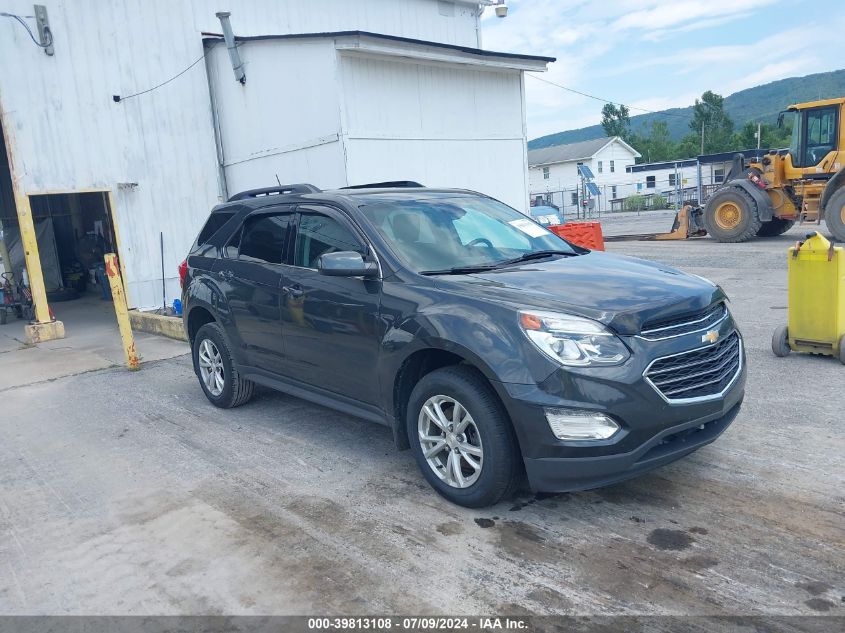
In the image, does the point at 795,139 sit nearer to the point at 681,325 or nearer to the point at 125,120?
the point at 125,120

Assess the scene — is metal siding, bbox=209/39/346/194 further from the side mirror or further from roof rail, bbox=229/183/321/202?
the side mirror

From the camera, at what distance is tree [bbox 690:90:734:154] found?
71.2 m

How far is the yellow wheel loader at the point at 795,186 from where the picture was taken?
15.4m

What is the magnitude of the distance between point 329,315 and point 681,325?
227cm

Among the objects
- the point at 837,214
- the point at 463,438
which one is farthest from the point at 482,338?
the point at 837,214

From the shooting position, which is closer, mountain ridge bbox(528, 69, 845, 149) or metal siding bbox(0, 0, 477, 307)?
→ metal siding bbox(0, 0, 477, 307)

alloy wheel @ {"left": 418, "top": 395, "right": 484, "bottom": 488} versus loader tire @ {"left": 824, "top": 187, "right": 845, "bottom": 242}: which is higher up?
loader tire @ {"left": 824, "top": 187, "right": 845, "bottom": 242}

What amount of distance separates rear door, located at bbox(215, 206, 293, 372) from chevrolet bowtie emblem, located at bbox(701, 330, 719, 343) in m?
3.01

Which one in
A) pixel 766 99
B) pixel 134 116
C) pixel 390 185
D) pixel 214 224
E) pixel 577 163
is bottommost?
pixel 214 224

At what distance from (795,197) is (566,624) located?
1653cm

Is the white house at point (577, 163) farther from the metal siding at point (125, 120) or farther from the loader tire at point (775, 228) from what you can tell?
the metal siding at point (125, 120)

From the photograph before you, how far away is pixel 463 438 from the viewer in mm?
3902

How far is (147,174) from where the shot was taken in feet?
42.1

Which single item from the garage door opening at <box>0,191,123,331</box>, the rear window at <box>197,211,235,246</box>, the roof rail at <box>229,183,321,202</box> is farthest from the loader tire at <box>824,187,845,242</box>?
the garage door opening at <box>0,191,123,331</box>
